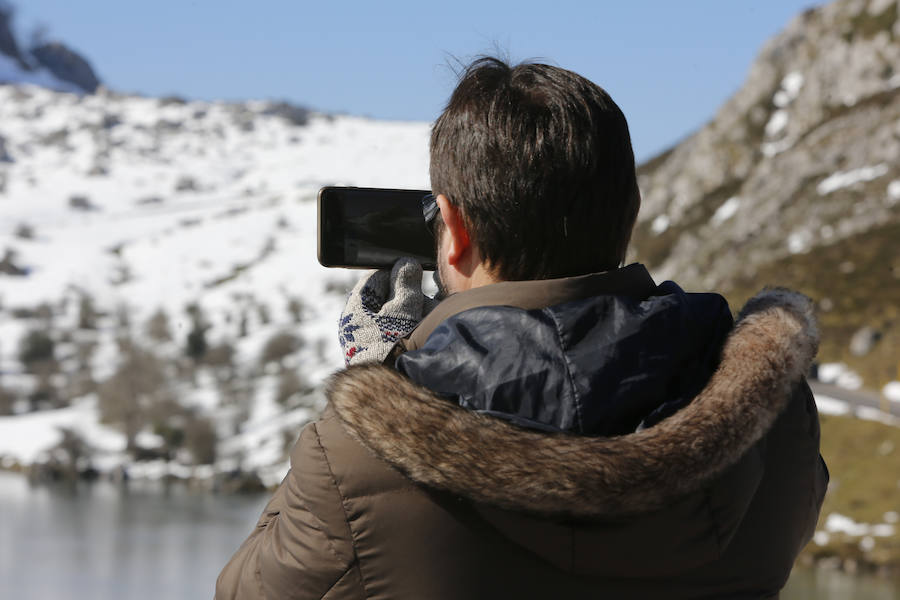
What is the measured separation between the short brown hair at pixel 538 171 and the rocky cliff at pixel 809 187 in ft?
125

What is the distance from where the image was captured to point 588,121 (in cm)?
144

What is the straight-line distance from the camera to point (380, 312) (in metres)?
1.66

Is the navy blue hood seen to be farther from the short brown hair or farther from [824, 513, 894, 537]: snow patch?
[824, 513, 894, 537]: snow patch

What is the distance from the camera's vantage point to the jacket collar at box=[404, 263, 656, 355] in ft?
4.56

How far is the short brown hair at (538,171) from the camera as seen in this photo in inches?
55.9

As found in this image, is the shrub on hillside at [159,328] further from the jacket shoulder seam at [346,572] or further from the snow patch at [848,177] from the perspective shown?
the jacket shoulder seam at [346,572]

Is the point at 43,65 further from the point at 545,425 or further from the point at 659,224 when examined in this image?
the point at 545,425

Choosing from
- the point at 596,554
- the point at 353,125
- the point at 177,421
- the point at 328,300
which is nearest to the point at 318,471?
the point at 596,554

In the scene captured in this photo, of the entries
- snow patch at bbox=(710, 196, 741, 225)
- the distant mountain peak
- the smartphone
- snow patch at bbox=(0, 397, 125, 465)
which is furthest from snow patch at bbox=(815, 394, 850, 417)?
the distant mountain peak

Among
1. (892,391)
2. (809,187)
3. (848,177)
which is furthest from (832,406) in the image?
(809,187)

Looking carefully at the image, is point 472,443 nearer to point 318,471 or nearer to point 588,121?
point 318,471

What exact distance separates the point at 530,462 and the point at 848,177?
64.8 m

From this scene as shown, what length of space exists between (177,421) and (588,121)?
4341cm

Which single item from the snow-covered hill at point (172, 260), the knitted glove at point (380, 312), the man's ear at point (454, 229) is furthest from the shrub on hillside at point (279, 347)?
the man's ear at point (454, 229)
